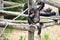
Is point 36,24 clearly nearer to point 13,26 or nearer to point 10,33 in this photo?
point 13,26

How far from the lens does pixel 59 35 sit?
17.3 feet

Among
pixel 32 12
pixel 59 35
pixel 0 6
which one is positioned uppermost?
pixel 32 12

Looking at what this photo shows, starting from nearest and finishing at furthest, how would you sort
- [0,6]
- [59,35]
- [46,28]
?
1. [0,6]
2. [59,35]
3. [46,28]

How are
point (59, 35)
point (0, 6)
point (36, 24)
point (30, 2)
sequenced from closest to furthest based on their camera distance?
point (30, 2) < point (36, 24) < point (0, 6) < point (59, 35)

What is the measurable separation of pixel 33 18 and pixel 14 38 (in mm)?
2474

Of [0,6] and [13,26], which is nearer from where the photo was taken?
[13,26]

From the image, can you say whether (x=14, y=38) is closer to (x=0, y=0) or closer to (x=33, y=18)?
(x=0, y=0)

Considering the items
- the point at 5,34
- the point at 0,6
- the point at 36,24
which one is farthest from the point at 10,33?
the point at 36,24

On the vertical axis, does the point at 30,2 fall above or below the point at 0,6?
above

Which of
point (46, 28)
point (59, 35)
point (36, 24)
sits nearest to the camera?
point (36, 24)

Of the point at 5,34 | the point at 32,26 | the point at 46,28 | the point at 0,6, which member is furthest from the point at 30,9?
the point at 46,28

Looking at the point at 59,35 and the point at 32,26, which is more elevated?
the point at 32,26

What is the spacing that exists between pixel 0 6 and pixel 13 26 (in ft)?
7.48

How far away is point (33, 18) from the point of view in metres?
2.66
